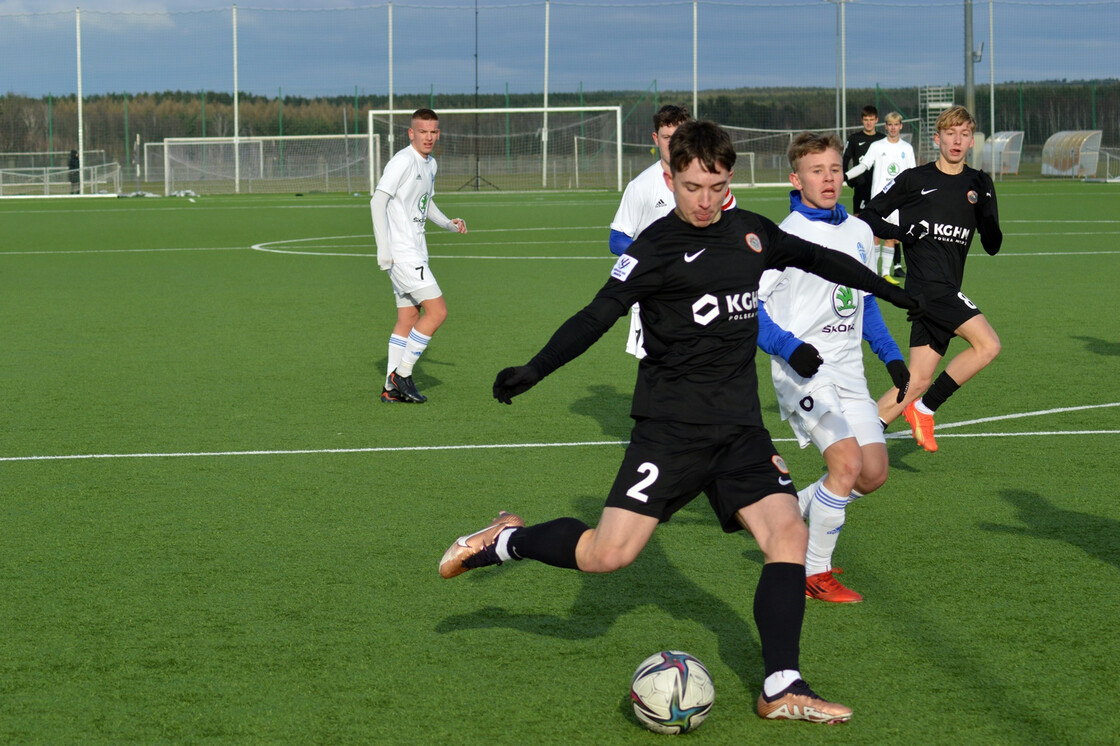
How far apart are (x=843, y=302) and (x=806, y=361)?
1.09 metres

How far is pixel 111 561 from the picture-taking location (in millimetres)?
5797

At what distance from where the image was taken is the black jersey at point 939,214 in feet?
25.5

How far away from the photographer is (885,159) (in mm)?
17531

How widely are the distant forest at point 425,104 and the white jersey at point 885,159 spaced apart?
31056 mm

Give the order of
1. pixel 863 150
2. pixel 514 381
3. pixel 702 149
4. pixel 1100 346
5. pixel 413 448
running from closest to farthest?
pixel 514 381
pixel 702 149
pixel 413 448
pixel 1100 346
pixel 863 150

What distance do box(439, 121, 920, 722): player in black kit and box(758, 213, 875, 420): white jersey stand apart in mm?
1110

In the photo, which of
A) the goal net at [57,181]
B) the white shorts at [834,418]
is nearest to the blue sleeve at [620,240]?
the white shorts at [834,418]

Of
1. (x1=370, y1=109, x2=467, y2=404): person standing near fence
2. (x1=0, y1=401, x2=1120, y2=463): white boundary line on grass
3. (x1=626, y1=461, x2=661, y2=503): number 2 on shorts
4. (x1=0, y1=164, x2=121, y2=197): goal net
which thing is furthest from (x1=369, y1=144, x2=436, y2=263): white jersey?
(x1=0, y1=164, x2=121, y2=197): goal net

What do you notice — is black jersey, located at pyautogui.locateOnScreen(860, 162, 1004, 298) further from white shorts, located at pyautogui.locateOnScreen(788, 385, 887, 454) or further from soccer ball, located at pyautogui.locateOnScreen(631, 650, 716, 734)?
Result: soccer ball, located at pyautogui.locateOnScreen(631, 650, 716, 734)

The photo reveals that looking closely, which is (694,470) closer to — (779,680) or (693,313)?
(693,313)

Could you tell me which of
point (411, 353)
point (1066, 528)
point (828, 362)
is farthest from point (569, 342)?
point (411, 353)

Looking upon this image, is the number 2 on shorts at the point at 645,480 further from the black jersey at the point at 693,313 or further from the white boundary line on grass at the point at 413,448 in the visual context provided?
the white boundary line on grass at the point at 413,448

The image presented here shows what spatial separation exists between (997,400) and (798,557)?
19.0ft

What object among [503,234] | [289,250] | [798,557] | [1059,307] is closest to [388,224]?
[798,557]
